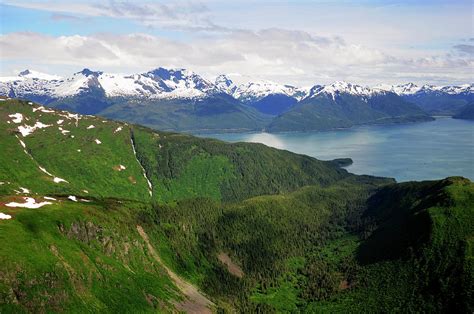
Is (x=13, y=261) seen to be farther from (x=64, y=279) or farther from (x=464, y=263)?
(x=464, y=263)

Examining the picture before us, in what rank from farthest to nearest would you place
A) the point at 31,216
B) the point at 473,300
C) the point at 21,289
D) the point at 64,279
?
1. the point at 473,300
2. the point at 31,216
3. the point at 64,279
4. the point at 21,289

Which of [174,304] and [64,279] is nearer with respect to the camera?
[64,279]

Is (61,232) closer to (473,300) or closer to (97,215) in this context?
(97,215)

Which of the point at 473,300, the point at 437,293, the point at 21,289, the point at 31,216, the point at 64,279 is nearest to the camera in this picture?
the point at 21,289

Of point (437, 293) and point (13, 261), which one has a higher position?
point (13, 261)

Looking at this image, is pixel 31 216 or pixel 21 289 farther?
pixel 31 216

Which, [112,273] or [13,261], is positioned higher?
[13,261]

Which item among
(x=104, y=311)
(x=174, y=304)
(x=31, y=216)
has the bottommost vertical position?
(x=174, y=304)

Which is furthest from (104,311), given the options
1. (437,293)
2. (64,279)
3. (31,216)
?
(437,293)

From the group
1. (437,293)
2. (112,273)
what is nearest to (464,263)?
(437,293)
